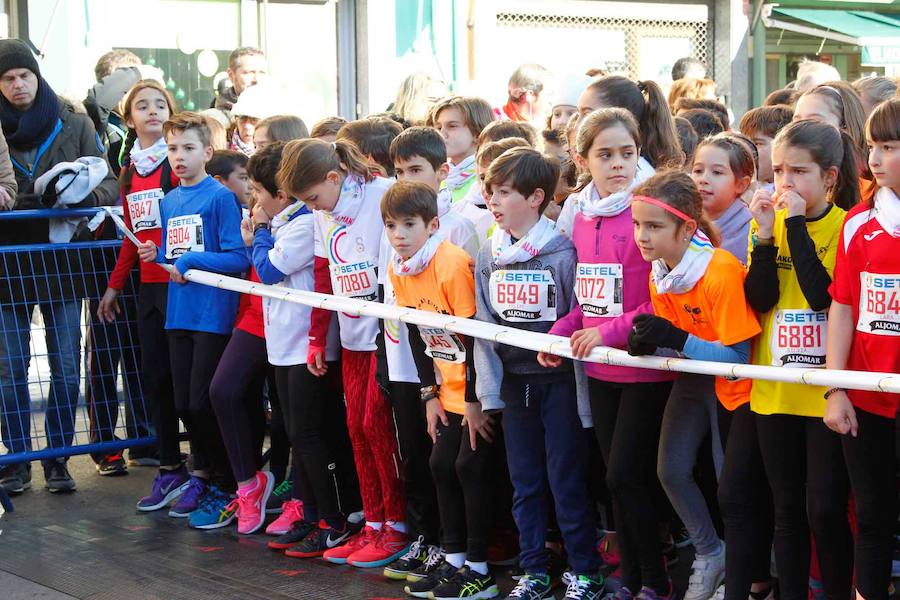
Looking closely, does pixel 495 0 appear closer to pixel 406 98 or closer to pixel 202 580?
pixel 406 98

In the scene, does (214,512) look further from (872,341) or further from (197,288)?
(872,341)

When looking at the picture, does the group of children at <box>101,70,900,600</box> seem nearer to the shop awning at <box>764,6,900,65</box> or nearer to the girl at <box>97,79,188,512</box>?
the girl at <box>97,79,188,512</box>

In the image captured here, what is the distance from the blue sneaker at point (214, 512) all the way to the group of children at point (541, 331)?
12mm

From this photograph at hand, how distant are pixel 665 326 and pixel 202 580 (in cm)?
245

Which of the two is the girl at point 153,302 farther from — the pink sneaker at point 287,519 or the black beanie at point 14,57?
the black beanie at point 14,57

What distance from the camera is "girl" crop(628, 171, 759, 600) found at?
4.23 metres

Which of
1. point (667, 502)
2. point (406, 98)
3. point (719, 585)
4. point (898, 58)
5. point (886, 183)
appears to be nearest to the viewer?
point (886, 183)

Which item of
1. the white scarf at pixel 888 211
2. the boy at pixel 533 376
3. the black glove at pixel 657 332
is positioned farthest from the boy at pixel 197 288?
the white scarf at pixel 888 211

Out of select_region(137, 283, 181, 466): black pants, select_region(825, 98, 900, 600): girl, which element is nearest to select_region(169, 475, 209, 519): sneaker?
select_region(137, 283, 181, 466): black pants

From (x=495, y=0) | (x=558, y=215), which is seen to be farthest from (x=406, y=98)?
(x=495, y=0)

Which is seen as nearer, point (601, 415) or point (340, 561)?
point (601, 415)

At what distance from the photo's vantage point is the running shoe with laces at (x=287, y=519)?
610 cm

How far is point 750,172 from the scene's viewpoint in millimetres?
4875

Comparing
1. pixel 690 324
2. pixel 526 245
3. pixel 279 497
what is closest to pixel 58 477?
pixel 279 497
